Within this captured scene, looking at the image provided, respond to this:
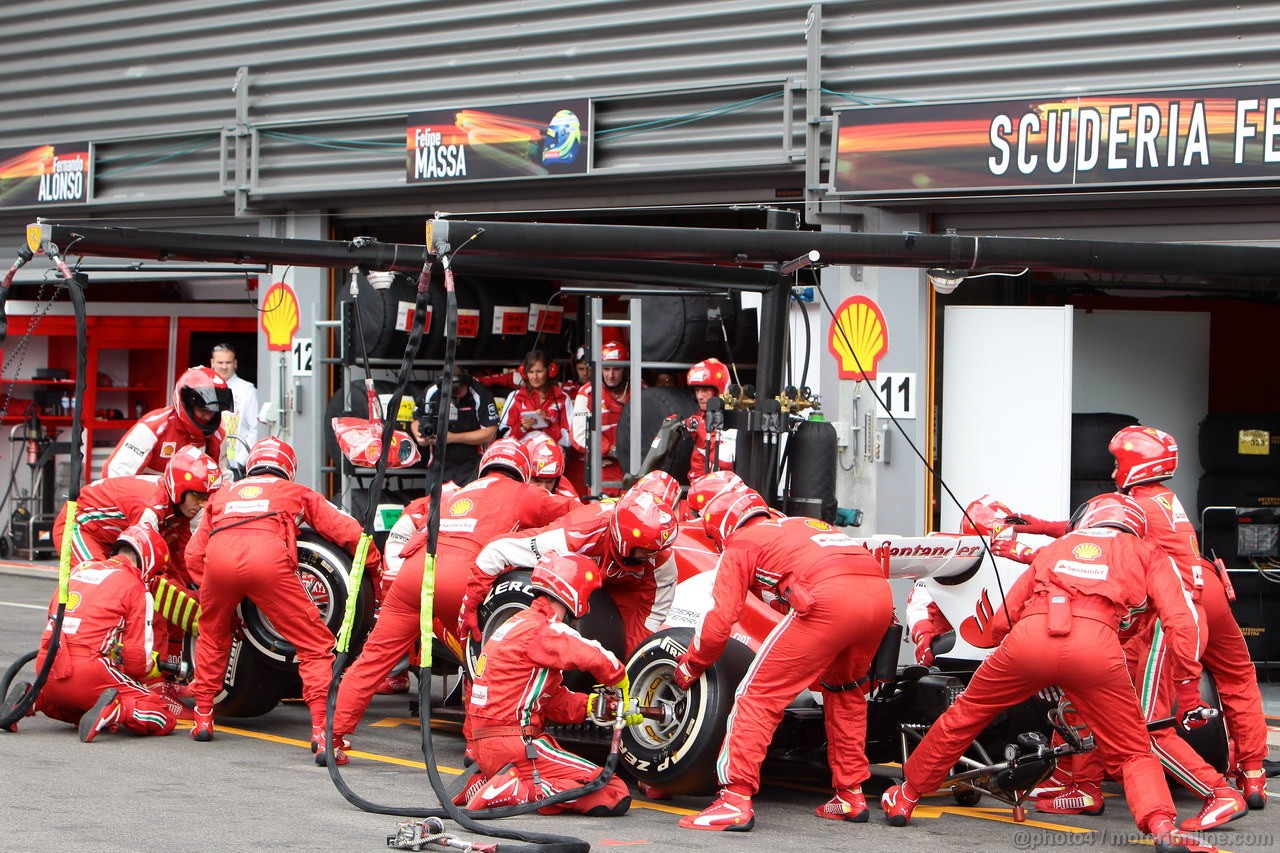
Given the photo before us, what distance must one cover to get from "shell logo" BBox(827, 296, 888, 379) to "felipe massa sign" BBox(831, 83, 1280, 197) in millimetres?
846

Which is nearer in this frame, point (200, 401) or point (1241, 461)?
point (200, 401)

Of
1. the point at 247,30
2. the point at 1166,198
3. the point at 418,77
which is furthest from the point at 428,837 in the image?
the point at 247,30

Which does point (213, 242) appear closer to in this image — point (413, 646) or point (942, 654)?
point (413, 646)

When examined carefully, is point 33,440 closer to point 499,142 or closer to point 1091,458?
point 499,142

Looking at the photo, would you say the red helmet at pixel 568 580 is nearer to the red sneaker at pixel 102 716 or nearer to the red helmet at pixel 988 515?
the red helmet at pixel 988 515

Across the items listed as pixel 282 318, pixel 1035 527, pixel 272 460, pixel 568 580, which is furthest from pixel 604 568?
pixel 282 318

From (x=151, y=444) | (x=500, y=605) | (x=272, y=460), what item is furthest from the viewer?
(x=151, y=444)

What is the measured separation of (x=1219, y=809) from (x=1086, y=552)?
4.12ft

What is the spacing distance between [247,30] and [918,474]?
8.22 m

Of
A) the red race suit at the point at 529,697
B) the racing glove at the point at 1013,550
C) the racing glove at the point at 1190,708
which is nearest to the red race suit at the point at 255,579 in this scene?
the red race suit at the point at 529,697

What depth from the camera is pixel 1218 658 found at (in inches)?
301

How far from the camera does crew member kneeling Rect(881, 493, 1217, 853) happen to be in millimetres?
6570

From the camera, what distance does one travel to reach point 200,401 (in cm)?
1031

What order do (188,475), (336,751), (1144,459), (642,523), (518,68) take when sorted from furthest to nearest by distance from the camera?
(518,68)
(188,475)
(336,751)
(1144,459)
(642,523)
